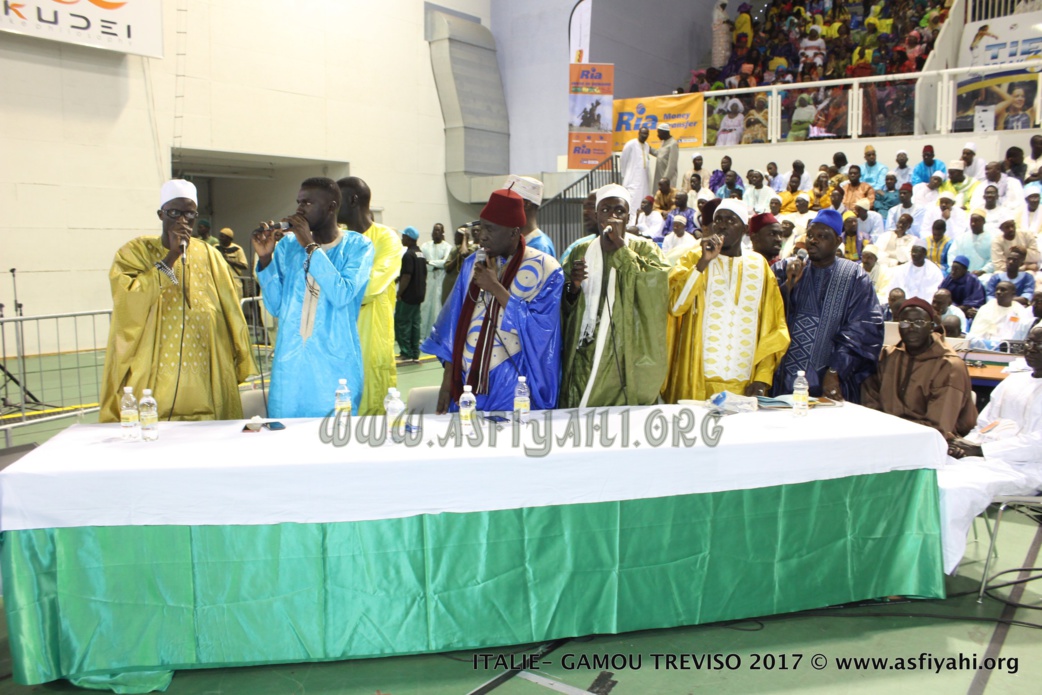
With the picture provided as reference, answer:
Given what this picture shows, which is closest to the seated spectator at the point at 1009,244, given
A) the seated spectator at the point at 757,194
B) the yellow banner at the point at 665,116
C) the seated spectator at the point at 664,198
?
the seated spectator at the point at 757,194

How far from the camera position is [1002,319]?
26.6 ft

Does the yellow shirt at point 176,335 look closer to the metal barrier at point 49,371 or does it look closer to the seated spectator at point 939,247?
the metal barrier at point 49,371

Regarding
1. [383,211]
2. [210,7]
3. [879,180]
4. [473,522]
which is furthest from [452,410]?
[383,211]

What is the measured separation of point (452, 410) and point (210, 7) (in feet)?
39.3

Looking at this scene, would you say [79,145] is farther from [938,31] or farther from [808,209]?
[938,31]

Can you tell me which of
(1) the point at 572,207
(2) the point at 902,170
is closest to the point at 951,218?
(2) the point at 902,170

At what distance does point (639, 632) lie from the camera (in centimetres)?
348

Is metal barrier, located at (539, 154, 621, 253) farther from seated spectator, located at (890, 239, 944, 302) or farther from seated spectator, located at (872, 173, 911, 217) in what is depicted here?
seated spectator, located at (890, 239, 944, 302)

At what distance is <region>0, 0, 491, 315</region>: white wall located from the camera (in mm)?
11438

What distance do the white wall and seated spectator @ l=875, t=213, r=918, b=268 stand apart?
378 inches

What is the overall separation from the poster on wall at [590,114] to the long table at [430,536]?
35.0 feet

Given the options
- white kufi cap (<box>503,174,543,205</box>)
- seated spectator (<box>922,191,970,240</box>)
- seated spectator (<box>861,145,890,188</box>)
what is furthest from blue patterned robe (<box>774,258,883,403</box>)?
seated spectator (<box>861,145,890,188</box>)

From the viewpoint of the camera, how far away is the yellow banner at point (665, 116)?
14.5m

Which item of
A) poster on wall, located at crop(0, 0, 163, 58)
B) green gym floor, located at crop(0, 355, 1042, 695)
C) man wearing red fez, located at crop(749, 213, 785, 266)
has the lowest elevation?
green gym floor, located at crop(0, 355, 1042, 695)
